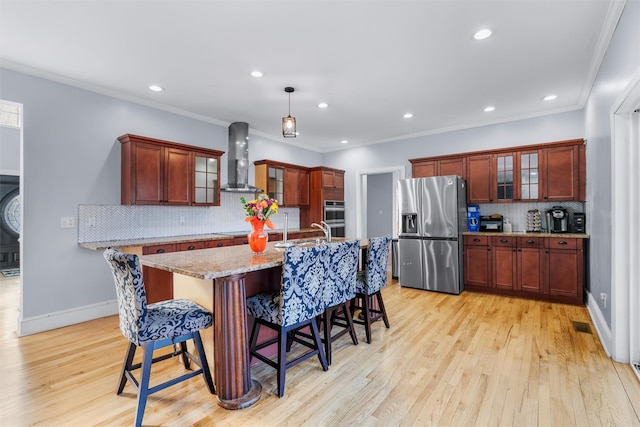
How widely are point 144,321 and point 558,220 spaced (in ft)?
16.2

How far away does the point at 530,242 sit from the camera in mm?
4285

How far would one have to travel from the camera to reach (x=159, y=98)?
4.10m

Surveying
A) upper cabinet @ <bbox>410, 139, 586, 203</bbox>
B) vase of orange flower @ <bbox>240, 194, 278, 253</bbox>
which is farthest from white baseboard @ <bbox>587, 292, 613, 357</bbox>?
vase of orange flower @ <bbox>240, 194, 278, 253</bbox>

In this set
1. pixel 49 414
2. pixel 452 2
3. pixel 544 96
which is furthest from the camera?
pixel 544 96

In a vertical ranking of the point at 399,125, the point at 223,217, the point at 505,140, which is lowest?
the point at 223,217

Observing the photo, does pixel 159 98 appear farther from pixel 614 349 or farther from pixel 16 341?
pixel 614 349

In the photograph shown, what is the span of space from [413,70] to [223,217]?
11.4 feet

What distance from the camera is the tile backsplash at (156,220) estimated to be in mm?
3729

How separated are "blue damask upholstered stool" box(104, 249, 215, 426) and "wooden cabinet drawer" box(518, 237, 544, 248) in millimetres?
4173

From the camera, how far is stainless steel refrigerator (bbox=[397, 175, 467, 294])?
4.59m

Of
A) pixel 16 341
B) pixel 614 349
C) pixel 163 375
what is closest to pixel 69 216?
pixel 16 341

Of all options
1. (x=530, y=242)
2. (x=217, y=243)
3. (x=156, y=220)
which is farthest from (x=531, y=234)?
(x=156, y=220)

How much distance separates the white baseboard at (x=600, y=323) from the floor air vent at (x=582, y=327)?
0.07 metres

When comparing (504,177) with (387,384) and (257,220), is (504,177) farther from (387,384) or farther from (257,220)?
(257,220)
